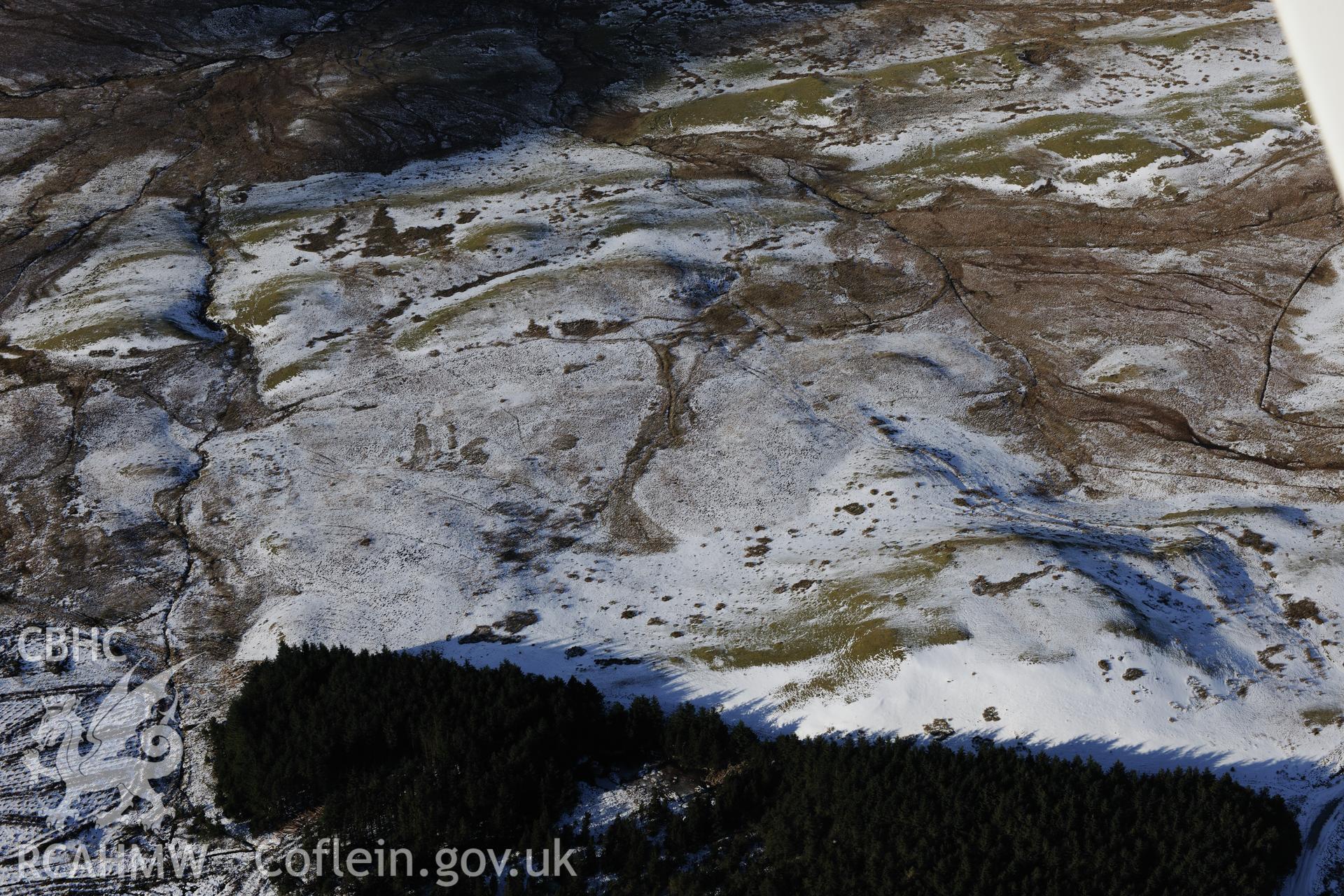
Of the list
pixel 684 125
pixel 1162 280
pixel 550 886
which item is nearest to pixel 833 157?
pixel 684 125

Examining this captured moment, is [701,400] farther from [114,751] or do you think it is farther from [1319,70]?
[1319,70]

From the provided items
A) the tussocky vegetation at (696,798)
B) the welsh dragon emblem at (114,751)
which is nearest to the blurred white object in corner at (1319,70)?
the tussocky vegetation at (696,798)

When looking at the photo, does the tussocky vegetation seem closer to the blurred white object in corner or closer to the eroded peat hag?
the eroded peat hag

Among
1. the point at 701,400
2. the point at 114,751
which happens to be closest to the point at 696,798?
the point at 114,751

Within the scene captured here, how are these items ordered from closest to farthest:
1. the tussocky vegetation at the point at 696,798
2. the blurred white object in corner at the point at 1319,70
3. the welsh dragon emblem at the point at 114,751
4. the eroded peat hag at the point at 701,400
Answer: the blurred white object in corner at the point at 1319,70, the tussocky vegetation at the point at 696,798, the welsh dragon emblem at the point at 114,751, the eroded peat hag at the point at 701,400

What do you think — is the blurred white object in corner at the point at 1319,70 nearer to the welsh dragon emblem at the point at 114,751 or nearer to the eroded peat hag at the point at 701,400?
the eroded peat hag at the point at 701,400

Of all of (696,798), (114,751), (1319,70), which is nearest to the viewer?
(1319,70)
